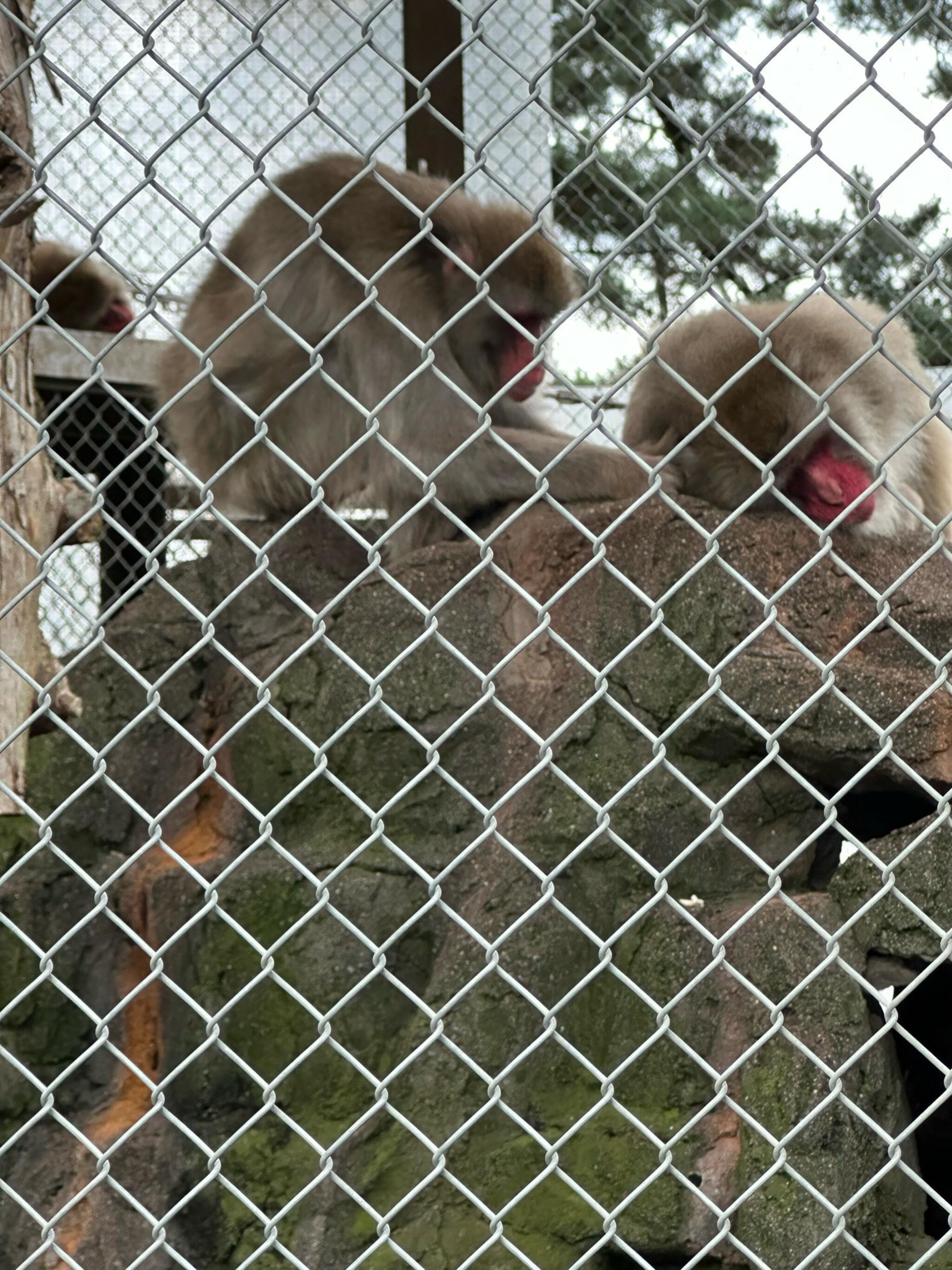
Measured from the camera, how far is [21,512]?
2785 mm

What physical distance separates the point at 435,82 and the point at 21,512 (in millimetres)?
2594

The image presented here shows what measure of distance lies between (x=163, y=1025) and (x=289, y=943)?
431 millimetres

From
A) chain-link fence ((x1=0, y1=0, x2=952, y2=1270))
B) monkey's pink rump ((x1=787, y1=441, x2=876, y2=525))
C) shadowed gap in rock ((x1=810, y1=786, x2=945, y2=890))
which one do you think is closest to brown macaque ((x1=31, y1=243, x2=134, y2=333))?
chain-link fence ((x1=0, y1=0, x2=952, y2=1270))

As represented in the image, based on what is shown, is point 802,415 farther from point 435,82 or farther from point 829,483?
point 435,82

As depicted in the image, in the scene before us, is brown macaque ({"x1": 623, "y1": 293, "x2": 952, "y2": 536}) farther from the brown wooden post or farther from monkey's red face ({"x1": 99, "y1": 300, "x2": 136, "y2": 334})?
monkey's red face ({"x1": 99, "y1": 300, "x2": 136, "y2": 334})

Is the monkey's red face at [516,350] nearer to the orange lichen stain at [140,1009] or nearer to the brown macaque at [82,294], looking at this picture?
the orange lichen stain at [140,1009]

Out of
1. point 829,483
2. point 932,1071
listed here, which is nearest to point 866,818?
point 932,1071

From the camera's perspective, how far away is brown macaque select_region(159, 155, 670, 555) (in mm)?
3705

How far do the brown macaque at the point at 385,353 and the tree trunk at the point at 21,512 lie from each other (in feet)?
2.56

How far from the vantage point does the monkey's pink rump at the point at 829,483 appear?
10.9ft

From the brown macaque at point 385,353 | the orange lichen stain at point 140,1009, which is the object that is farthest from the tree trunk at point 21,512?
the brown macaque at point 385,353

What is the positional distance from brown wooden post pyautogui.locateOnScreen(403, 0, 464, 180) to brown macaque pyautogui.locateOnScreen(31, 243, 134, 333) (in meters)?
1.19

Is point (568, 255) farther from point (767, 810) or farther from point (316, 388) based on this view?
point (316, 388)

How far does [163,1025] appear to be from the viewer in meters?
3.45
